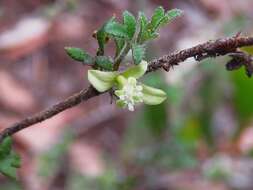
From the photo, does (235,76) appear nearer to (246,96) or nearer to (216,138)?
(246,96)

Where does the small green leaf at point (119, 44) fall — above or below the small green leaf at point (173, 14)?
below

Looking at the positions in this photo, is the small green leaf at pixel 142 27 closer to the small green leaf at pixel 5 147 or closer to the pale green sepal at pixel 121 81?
the pale green sepal at pixel 121 81

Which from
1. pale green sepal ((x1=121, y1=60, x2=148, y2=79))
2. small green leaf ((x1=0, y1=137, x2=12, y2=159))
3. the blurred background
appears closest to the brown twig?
pale green sepal ((x1=121, y1=60, x2=148, y2=79))

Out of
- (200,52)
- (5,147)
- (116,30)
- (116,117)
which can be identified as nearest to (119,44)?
(116,30)

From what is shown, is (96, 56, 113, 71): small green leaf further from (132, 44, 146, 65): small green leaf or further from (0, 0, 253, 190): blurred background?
(0, 0, 253, 190): blurred background

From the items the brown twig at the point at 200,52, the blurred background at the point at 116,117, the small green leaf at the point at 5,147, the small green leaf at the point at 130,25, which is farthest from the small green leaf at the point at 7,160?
the blurred background at the point at 116,117

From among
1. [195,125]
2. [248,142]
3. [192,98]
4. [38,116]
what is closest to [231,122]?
[248,142]

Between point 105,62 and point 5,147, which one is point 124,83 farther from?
point 5,147
